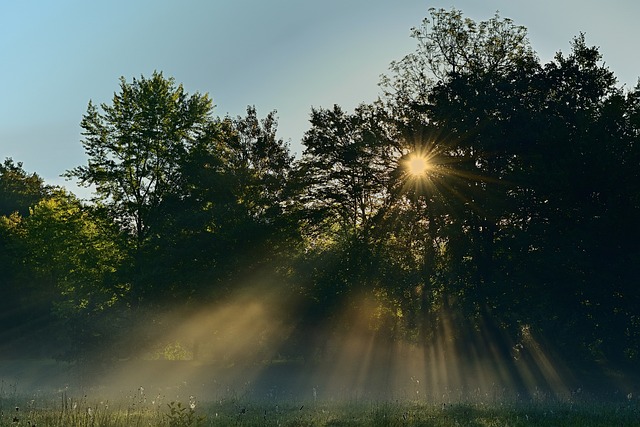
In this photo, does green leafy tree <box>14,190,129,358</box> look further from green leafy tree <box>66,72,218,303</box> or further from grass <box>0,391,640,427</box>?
grass <box>0,391,640,427</box>

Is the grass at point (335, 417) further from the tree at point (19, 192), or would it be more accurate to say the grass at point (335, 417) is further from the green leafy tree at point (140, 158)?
the tree at point (19, 192)

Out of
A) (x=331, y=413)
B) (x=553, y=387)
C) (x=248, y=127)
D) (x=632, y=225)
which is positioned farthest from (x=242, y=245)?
(x=331, y=413)

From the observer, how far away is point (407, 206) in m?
41.8

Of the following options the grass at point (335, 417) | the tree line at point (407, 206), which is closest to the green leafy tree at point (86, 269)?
the tree line at point (407, 206)

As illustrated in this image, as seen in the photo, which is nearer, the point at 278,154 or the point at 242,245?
the point at 242,245

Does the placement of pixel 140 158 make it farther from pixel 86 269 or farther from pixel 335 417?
pixel 335 417

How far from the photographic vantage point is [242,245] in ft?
138

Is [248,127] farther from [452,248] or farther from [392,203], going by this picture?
[452,248]

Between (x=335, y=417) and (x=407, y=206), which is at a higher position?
(x=407, y=206)

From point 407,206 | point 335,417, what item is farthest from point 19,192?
point 335,417

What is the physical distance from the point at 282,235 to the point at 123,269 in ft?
33.5

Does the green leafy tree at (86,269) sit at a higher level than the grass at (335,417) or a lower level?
higher

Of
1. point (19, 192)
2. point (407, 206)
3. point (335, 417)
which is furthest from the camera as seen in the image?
point (19, 192)

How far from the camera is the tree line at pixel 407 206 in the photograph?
31641mm
